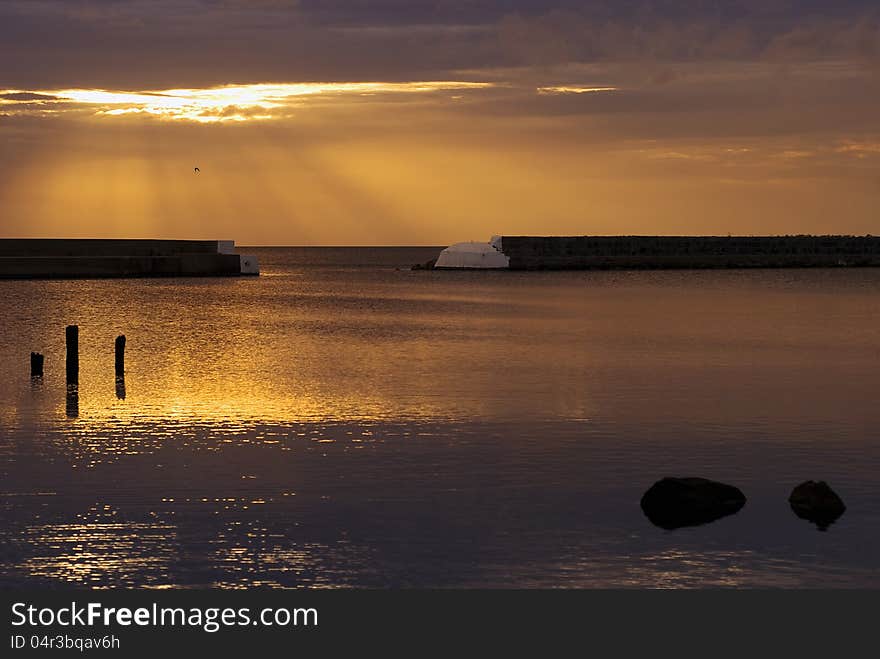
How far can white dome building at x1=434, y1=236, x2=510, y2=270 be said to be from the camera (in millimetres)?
150750

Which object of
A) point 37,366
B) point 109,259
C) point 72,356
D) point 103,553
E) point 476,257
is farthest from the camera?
point 476,257

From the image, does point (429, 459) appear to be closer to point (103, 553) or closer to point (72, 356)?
point (103, 553)

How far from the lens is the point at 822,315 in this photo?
6775cm

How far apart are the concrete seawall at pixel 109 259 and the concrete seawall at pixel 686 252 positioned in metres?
35.5

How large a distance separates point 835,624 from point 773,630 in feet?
1.90

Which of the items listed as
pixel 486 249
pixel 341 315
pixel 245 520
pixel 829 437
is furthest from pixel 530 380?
pixel 486 249

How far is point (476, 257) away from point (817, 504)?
5363 inches

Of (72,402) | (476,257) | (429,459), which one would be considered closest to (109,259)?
(476,257)

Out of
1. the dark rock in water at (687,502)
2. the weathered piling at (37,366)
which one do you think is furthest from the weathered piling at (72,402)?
the dark rock in water at (687,502)

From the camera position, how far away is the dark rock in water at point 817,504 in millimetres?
16922

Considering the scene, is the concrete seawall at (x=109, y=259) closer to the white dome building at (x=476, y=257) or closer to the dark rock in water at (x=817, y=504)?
the white dome building at (x=476, y=257)

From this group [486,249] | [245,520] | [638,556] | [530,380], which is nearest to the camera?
[638,556]

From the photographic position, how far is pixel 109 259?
123875mm

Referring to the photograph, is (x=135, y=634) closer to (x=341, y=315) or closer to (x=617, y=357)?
(x=617, y=357)
